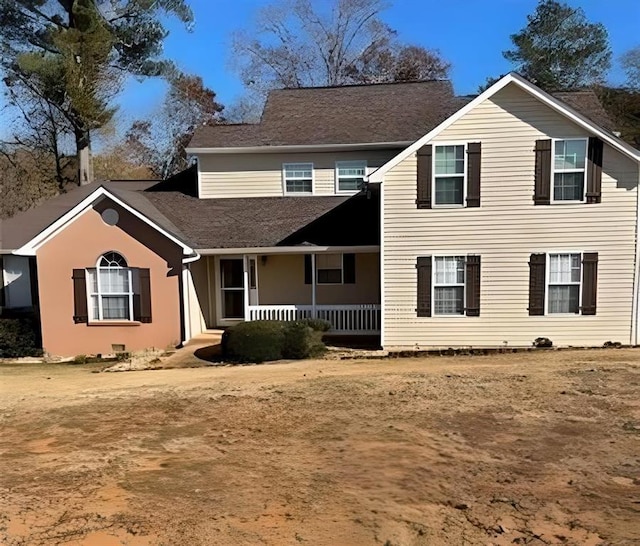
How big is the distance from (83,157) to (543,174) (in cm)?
2213

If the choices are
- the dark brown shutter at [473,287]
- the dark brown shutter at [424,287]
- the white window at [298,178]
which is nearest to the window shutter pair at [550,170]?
the dark brown shutter at [473,287]

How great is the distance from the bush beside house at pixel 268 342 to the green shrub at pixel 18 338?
5954 millimetres

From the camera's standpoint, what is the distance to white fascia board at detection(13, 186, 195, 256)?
49.5ft

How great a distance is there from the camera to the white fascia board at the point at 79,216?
15102 millimetres

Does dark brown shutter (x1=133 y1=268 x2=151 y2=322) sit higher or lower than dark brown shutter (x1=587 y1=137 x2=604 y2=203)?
lower

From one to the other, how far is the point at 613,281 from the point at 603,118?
6987 mm

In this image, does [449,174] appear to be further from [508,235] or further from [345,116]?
[345,116]

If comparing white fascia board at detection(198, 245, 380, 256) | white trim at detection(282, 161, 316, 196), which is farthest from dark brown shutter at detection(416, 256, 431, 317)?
white trim at detection(282, 161, 316, 196)

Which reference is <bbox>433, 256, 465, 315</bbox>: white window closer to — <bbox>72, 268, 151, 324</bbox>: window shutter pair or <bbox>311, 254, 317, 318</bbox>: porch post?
<bbox>311, 254, 317, 318</bbox>: porch post

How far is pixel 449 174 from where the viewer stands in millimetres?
14148

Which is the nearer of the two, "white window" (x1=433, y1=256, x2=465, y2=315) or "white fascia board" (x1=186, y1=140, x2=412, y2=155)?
"white window" (x1=433, y1=256, x2=465, y2=315)

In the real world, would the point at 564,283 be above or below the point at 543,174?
below

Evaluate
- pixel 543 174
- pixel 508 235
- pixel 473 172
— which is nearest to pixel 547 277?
pixel 508 235

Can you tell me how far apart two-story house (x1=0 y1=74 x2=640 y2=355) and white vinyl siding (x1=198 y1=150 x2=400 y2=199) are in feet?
0.16
